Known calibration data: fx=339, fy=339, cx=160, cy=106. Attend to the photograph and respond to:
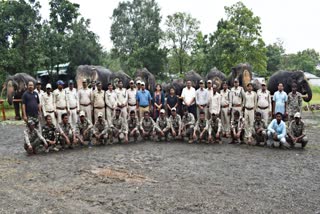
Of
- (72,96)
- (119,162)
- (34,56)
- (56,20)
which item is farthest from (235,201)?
(56,20)

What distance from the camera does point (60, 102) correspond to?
9.51 meters

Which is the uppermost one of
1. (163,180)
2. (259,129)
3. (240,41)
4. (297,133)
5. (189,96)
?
(240,41)

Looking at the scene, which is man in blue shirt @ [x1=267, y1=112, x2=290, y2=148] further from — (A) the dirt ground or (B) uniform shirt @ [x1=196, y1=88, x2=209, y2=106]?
(B) uniform shirt @ [x1=196, y1=88, x2=209, y2=106]

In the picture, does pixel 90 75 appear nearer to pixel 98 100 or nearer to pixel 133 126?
pixel 98 100

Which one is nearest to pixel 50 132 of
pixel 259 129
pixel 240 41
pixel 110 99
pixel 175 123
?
pixel 110 99

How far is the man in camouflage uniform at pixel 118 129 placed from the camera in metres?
9.69

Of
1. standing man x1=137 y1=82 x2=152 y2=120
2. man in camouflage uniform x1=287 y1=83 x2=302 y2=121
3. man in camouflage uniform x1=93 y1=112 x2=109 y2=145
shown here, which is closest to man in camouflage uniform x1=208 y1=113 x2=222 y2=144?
standing man x1=137 y1=82 x2=152 y2=120

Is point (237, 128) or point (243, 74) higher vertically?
point (243, 74)

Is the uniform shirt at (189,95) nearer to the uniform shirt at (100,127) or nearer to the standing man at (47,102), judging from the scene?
the uniform shirt at (100,127)

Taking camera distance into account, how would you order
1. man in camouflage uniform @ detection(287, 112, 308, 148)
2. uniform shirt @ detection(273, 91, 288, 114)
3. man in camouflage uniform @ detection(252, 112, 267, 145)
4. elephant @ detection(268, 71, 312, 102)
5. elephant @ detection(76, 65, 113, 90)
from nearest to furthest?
man in camouflage uniform @ detection(287, 112, 308, 148) < man in camouflage uniform @ detection(252, 112, 267, 145) < uniform shirt @ detection(273, 91, 288, 114) < elephant @ detection(268, 71, 312, 102) < elephant @ detection(76, 65, 113, 90)

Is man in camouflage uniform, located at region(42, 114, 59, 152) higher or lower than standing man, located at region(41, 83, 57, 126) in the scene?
lower

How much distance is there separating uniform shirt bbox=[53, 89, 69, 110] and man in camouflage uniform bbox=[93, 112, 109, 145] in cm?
103

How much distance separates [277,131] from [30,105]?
6.62m

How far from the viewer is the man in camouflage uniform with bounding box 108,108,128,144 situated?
969cm
